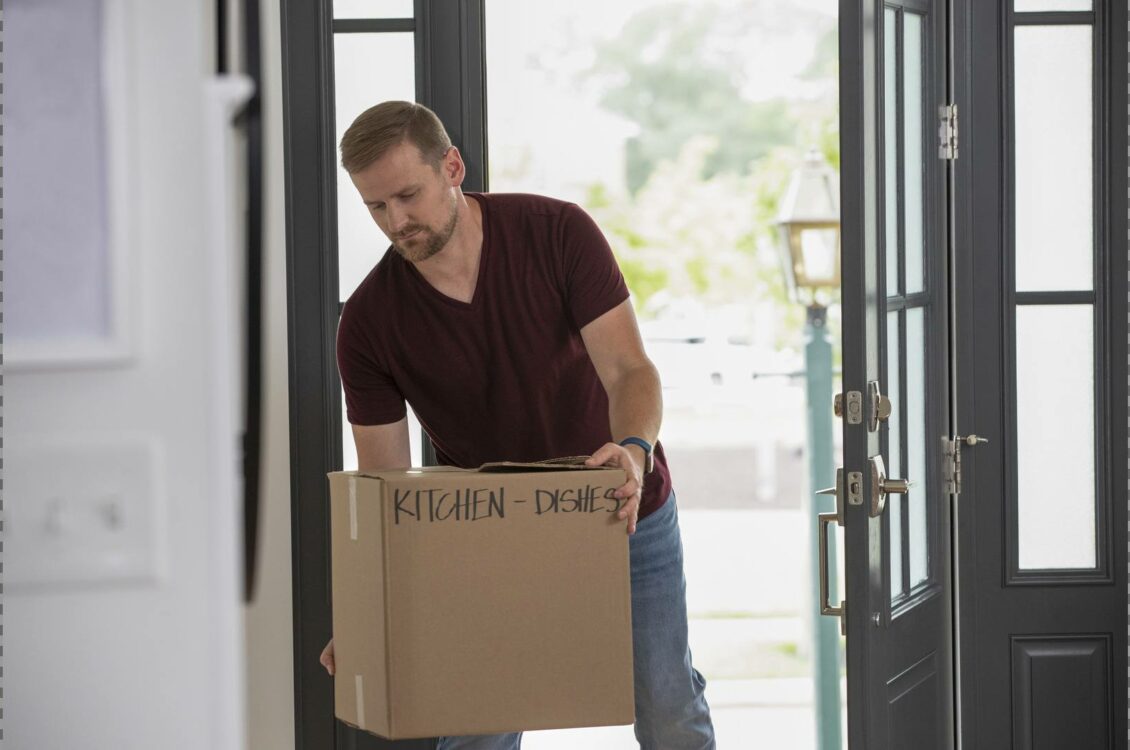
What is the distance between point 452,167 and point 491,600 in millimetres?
693

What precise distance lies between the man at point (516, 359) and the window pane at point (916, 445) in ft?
1.96

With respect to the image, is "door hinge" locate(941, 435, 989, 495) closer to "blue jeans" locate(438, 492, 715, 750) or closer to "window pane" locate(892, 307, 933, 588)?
"window pane" locate(892, 307, 933, 588)

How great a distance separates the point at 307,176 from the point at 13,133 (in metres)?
1.64

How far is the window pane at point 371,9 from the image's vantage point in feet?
7.09

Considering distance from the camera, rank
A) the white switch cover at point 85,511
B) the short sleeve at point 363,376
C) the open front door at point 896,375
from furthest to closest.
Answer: the open front door at point 896,375, the short sleeve at point 363,376, the white switch cover at point 85,511

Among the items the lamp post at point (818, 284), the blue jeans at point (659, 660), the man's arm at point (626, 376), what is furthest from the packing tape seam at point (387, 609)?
the lamp post at point (818, 284)

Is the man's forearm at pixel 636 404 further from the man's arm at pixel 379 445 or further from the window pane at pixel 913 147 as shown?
the window pane at pixel 913 147

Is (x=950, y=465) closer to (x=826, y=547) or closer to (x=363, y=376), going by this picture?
(x=826, y=547)

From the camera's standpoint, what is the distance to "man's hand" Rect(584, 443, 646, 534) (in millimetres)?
1325

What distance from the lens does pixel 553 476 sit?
132cm

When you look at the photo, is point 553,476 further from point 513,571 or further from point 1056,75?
point 1056,75

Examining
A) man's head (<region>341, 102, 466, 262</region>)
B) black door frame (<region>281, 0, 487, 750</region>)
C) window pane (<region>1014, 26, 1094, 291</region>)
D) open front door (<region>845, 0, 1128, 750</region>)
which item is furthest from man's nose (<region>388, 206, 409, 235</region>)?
window pane (<region>1014, 26, 1094, 291</region>)

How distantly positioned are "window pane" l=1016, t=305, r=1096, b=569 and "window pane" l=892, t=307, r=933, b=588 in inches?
10.6

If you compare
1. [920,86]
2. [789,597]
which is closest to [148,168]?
[920,86]
